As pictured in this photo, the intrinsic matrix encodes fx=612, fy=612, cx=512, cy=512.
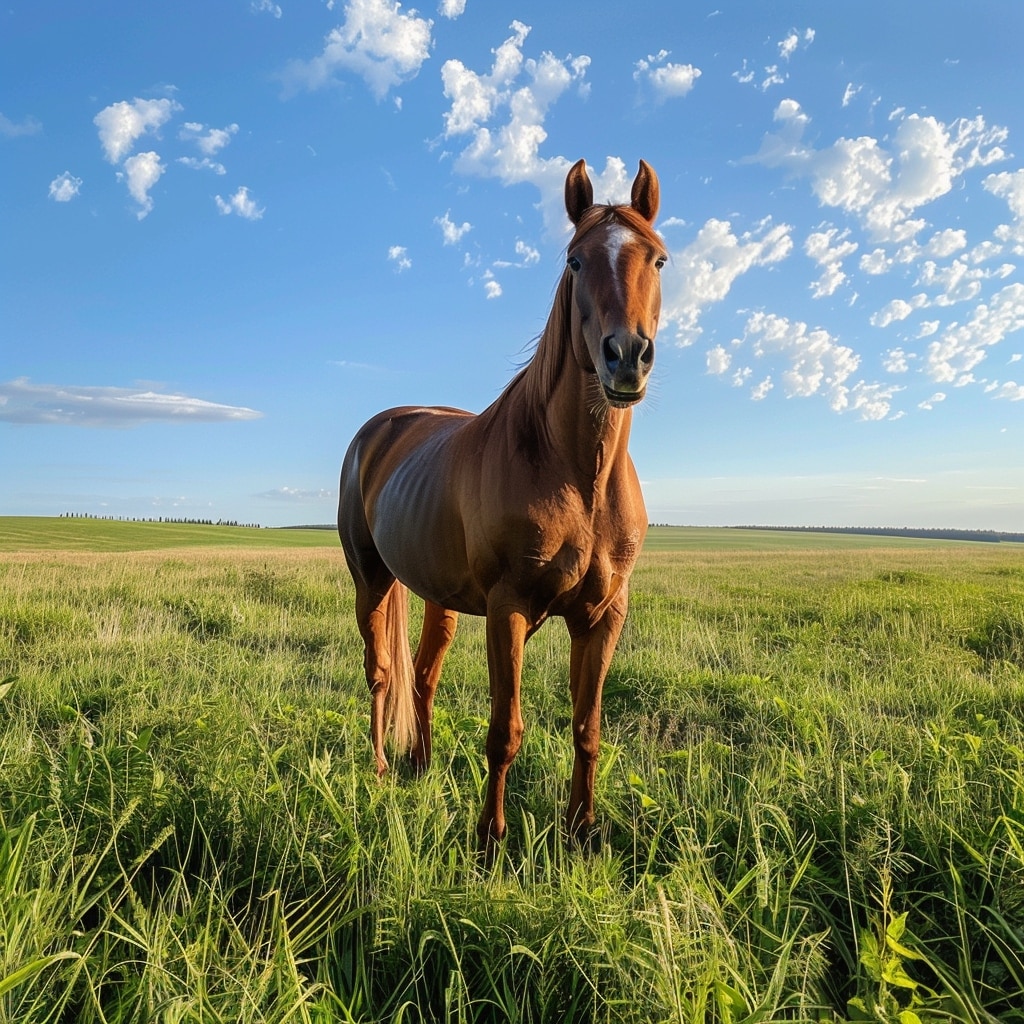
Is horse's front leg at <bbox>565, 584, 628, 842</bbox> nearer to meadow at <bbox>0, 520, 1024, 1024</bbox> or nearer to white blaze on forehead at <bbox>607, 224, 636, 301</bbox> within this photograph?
meadow at <bbox>0, 520, 1024, 1024</bbox>

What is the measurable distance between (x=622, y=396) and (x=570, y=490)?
61cm

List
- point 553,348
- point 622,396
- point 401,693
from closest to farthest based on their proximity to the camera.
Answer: point 622,396
point 553,348
point 401,693

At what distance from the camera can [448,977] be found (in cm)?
195

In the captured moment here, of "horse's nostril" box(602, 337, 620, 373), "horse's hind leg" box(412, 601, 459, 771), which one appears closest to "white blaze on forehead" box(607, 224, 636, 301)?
"horse's nostril" box(602, 337, 620, 373)

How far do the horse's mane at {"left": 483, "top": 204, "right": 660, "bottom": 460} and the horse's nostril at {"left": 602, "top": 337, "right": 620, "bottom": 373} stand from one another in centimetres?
56

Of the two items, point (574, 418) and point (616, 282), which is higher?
point (616, 282)

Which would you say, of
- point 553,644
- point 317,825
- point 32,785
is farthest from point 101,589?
point 317,825

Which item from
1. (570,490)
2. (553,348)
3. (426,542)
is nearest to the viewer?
(570,490)

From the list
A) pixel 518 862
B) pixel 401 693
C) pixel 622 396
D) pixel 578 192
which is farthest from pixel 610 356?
pixel 401 693

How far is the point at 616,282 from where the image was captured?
2.34 meters

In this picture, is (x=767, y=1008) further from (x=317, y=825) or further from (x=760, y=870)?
(x=317, y=825)

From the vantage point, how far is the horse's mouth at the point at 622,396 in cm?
221

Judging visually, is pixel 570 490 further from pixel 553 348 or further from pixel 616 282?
pixel 616 282

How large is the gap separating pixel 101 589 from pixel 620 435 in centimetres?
1062
